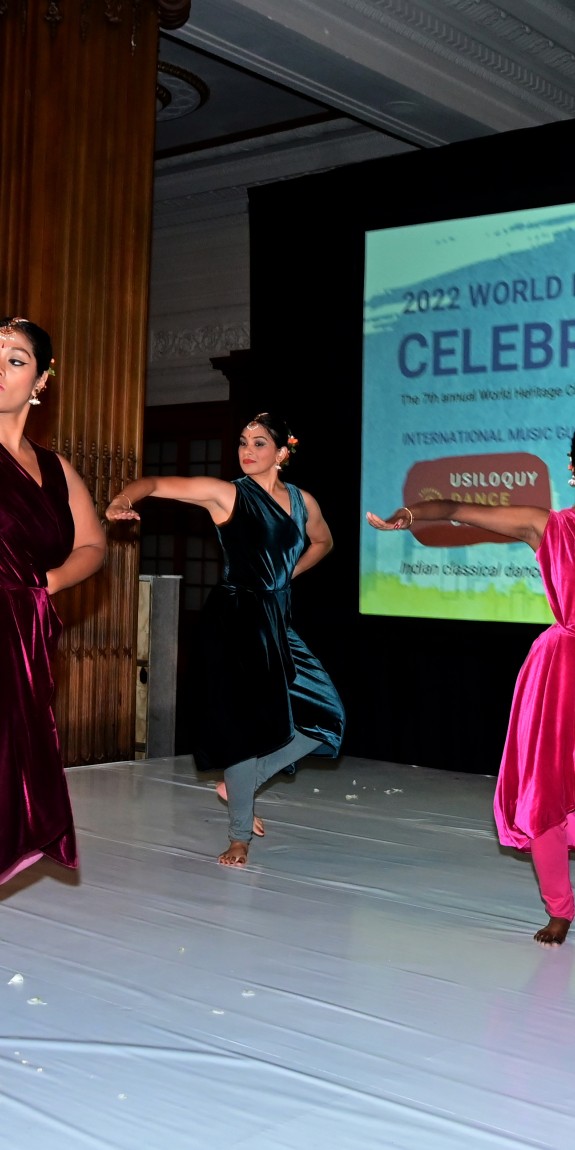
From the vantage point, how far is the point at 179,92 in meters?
8.17

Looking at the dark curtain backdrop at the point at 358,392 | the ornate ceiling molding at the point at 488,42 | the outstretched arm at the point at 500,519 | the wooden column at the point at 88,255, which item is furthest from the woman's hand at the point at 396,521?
the ornate ceiling molding at the point at 488,42

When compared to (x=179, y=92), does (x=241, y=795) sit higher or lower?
lower

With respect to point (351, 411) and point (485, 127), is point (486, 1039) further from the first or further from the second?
point (485, 127)

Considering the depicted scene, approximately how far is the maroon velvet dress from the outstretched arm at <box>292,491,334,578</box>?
5.55 feet

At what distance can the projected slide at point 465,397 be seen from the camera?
242 inches

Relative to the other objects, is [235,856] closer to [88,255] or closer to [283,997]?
[283,997]

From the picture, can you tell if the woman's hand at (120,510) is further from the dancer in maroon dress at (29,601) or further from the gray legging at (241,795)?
the gray legging at (241,795)

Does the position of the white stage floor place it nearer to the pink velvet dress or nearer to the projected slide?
the pink velvet dress

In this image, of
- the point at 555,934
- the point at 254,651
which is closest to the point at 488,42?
the point at 254,651

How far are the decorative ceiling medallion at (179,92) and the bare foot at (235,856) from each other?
213 inches

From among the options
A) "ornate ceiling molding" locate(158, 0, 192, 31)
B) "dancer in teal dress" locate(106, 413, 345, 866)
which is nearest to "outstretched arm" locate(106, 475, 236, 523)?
"dancer in teal dress" locate(106, 413, 345, 866)

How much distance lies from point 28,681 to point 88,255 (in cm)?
362

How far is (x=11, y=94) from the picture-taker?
226 inches

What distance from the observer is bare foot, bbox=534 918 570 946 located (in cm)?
325
